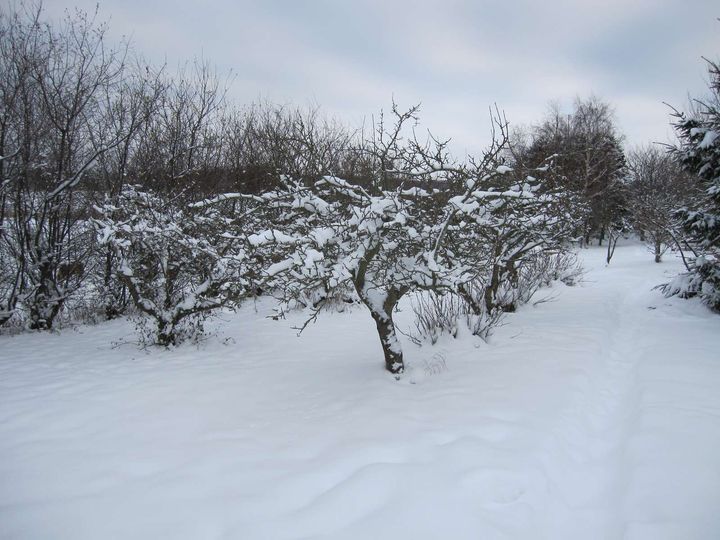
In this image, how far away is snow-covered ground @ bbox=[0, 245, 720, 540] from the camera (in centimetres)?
207

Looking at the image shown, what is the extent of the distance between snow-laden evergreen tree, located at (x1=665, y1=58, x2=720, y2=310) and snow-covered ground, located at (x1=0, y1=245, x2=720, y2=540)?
1.58 metres

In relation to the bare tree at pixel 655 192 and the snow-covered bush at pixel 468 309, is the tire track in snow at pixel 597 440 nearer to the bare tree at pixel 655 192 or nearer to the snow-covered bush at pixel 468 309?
the snow-covered bush at pixel 468 309

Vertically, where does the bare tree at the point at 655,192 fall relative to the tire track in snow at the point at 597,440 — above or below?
above

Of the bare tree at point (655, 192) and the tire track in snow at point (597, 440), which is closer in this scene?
the tire track in snow at point (597, 440)

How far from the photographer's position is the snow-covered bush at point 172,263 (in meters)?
5.52

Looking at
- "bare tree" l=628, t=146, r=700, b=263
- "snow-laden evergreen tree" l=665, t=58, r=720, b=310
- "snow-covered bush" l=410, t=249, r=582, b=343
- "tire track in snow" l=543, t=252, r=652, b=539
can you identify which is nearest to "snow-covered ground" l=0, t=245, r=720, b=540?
"tire track in snow" l=543, t=252, r=652, b=539

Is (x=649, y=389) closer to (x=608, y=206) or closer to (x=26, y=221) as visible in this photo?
(x=26, y=221)

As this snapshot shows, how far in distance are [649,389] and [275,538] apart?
3.65 meters

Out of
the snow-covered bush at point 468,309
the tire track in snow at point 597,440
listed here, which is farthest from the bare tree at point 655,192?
the tire track in snow at point 597,440

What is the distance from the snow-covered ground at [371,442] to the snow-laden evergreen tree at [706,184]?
1581mm

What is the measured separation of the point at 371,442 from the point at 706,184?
24.6 feet

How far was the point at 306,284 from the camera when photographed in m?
3.85

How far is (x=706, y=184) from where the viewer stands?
654 centimetres

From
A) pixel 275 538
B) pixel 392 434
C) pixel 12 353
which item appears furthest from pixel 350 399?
pixel 12 353
